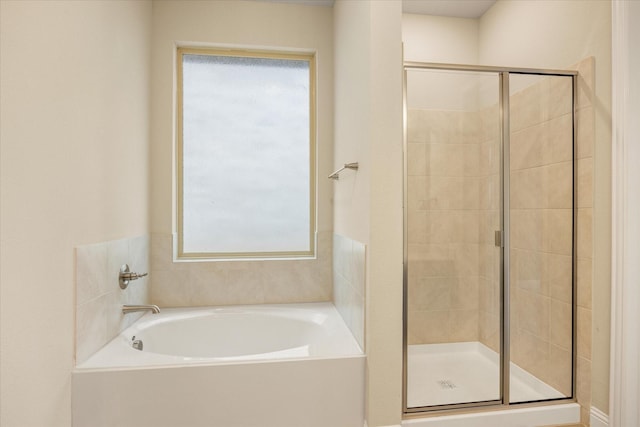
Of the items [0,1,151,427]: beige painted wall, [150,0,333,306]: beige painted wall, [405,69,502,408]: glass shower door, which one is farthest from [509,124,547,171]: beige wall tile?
[0,1,151,427]: beige painted wall

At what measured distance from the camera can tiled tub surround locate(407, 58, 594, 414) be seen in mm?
2164

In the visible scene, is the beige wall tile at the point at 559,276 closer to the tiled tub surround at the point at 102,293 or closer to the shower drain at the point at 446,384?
the shower drain at the point at 446,384

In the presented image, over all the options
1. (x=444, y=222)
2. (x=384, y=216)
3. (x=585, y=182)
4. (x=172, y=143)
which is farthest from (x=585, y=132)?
(x=172, y=143)

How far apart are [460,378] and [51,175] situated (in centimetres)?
225

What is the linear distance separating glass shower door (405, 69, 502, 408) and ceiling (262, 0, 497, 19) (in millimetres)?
1026

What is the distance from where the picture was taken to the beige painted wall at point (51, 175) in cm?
127

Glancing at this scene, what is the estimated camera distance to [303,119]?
2.87 metres

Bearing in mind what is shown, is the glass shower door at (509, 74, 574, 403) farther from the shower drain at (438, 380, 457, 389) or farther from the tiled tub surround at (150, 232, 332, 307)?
the tiled tub surround at (150, 232, 332, 307)

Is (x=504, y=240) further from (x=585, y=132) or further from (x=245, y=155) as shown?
(x=245, y=155)

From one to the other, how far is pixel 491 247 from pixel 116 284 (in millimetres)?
2070

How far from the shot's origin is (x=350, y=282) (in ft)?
7.16

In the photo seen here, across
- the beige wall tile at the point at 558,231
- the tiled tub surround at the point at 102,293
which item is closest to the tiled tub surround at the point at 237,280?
the tiled tub surround at the point at 102,293

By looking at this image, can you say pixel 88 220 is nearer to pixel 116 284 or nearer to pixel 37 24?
pixel 116 284

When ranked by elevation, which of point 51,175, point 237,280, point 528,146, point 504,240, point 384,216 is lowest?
point 237,280
